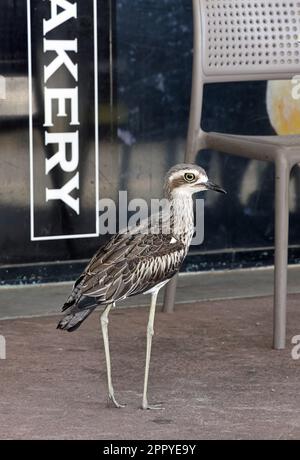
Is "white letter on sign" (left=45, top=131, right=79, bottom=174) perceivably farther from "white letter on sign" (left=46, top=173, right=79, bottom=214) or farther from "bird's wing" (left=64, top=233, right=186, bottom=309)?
"bird's wing" (left=64, top=233, right=186, bottom=309)

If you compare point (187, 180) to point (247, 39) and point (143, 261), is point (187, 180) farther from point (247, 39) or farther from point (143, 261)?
point (247, 39)

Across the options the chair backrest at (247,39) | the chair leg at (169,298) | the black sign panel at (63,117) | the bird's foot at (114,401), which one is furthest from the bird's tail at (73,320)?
the black sign panel at (63,117)

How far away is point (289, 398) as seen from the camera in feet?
15.9

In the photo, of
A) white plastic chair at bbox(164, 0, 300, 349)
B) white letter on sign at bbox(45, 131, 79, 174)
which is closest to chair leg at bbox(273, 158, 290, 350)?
white plastic chair at bbox(164, 0, 300, 349)

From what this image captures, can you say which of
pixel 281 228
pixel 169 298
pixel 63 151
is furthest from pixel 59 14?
pixel 281 228

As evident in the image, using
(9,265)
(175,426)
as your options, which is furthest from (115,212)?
(175,426)

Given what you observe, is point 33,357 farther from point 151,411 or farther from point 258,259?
point 258,259

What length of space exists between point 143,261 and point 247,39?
165 cm

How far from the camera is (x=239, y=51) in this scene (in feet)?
19.4

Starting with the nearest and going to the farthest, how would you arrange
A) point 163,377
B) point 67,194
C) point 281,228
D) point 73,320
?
point 73,320
point 163,377
point 281,228
point 67,194

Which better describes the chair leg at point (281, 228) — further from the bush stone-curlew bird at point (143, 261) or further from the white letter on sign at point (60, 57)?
the white letter on sign at point (60, 57)

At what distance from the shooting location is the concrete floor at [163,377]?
176 inches

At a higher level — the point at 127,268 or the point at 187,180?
the point at 187,180

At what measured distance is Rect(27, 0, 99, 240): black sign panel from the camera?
6492mm
